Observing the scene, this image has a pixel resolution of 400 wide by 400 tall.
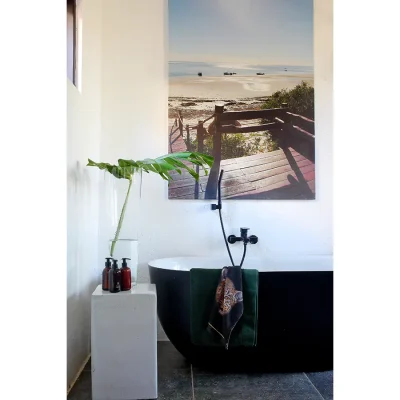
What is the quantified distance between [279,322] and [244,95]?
1.82 meters

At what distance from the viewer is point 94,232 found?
9.07 feet

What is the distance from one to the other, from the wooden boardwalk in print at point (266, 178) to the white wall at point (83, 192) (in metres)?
0.77

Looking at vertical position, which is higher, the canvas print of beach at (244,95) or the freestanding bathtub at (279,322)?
the canvas print of beach at (244,95)

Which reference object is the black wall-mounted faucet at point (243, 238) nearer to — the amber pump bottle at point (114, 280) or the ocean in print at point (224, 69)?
the amber pump bottle at point (114, 280)

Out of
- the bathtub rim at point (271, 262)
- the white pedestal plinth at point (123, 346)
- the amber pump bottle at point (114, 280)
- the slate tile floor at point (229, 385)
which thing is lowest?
the slate tile floor at point (229, 385)

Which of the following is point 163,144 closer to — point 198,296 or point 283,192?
point 283,192

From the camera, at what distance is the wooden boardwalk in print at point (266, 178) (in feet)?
9.87

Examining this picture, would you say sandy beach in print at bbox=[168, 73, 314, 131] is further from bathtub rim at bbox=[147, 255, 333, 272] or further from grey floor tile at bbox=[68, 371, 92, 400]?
grey floor tile at bbox=[68, 371, 92, 400]

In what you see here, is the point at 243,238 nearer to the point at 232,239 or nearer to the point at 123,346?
the point at 232,239

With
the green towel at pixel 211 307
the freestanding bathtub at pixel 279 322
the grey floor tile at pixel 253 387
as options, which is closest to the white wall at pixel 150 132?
the freestanding bathtub at pixel 279 322

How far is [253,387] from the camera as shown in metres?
2.11

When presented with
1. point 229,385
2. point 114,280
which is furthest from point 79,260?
point 229,385
